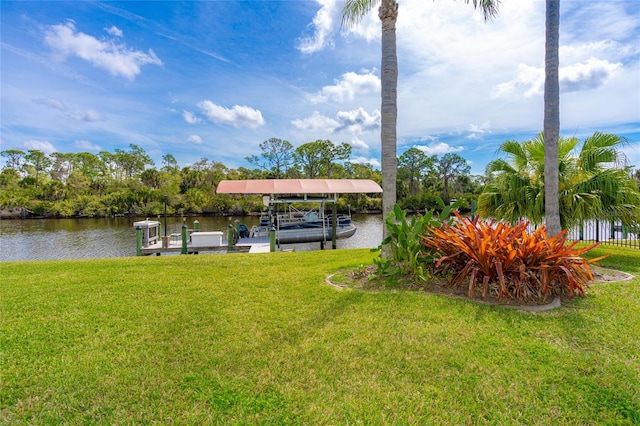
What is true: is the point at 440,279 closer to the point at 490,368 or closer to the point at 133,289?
the point at 490,368

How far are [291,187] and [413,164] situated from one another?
38.5 m

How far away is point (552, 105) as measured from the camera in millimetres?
5457

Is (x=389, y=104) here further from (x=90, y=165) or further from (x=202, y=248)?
(x=90, y=165)

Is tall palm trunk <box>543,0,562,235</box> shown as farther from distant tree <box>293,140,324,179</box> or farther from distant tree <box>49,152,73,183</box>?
distant tree <box>49,152,73,183</box>

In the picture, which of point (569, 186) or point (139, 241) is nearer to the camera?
point (569, 186)

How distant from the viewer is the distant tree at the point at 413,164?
4850 centimetres

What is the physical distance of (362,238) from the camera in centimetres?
1947

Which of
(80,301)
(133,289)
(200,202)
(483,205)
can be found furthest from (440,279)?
(200,202)

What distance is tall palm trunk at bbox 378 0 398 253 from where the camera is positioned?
5281 mm

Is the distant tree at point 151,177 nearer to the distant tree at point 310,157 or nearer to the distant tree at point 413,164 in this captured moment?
the distant tree at point 310,157

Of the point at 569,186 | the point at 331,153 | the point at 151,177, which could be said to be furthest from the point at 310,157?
the point at 569,186

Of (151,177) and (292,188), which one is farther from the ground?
(151,177)

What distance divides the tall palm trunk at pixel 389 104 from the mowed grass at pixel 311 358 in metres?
1.81

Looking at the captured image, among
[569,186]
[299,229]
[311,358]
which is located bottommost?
[311,358]
